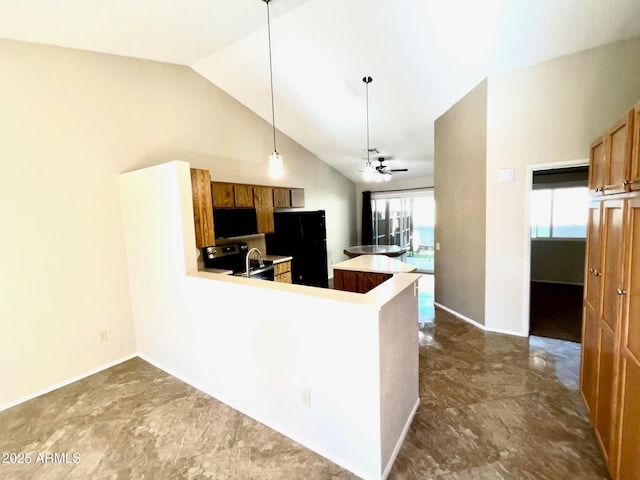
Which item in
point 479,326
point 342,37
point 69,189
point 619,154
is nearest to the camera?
point 619,154

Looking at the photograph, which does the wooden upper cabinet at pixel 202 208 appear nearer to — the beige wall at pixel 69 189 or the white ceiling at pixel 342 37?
the beige wall at pixel 69 189

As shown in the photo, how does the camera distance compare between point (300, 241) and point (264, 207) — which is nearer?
point (264, 207)

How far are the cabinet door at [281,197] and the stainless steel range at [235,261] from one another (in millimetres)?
934

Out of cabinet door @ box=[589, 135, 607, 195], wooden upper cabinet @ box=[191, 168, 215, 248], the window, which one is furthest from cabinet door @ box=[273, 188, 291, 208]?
the window

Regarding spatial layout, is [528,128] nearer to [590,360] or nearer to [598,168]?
[598,168]

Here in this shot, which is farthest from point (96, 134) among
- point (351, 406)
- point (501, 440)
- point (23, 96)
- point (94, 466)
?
point (501, 440)

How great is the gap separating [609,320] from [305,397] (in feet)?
6.17

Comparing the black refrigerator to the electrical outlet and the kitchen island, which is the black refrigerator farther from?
the electrical outlet

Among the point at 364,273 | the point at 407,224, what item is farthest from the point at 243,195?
the point at 407,224

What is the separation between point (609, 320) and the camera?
5.56 feet

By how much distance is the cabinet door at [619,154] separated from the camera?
150 cm

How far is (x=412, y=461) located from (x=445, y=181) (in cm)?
365

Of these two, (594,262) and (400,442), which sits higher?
(594,262)

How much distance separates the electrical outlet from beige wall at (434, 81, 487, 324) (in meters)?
2.84
